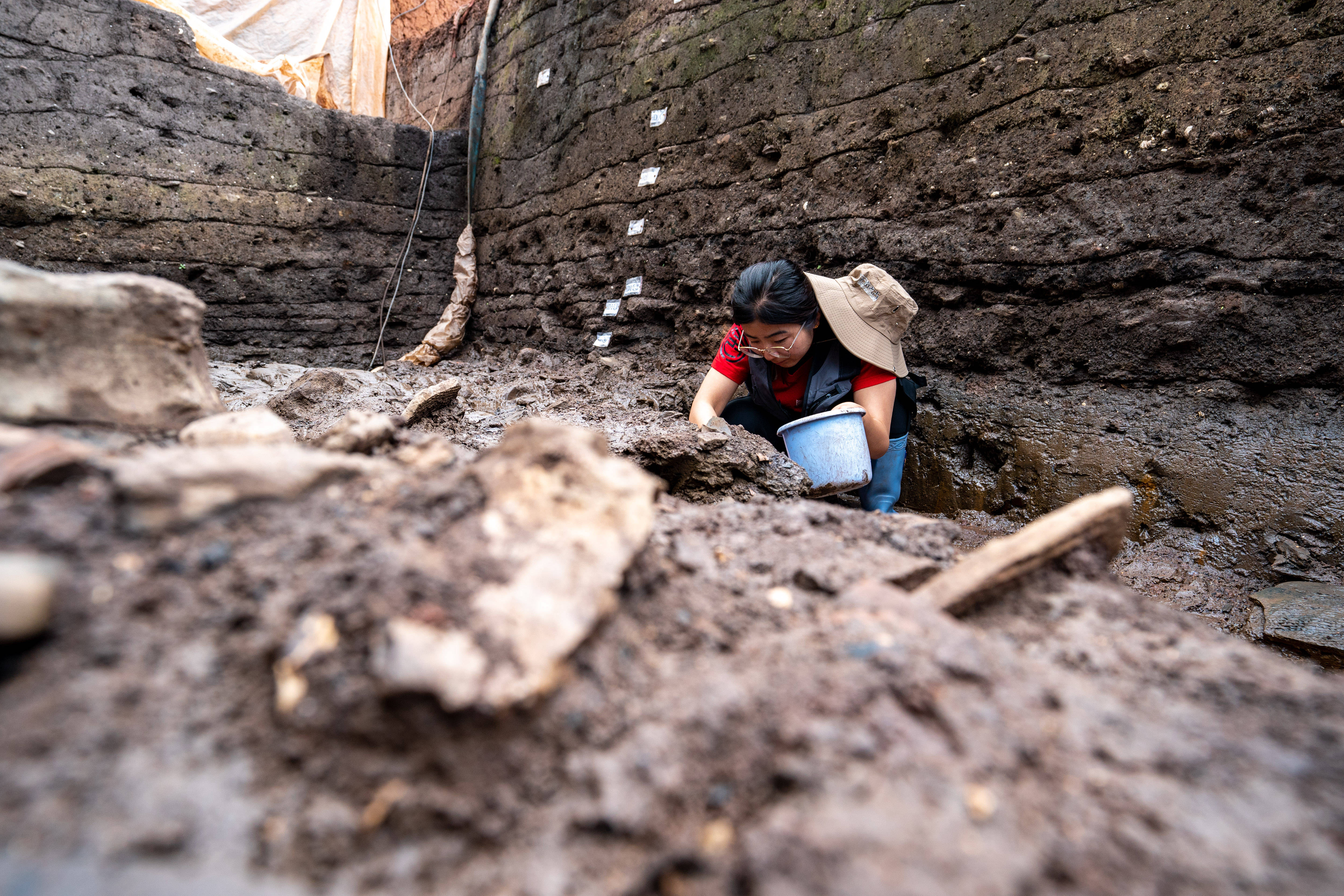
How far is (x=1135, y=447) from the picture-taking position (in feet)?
7.92

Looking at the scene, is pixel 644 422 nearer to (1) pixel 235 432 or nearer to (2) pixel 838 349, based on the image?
(2) pixel 838 349

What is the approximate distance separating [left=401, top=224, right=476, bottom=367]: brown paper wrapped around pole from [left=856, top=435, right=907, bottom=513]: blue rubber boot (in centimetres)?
344

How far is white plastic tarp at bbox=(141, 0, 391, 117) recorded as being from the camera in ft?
17.5

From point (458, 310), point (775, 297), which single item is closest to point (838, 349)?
point (775, 297)

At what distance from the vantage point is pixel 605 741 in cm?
78

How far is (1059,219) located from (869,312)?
85cm

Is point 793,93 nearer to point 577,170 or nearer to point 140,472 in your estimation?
point 577,170

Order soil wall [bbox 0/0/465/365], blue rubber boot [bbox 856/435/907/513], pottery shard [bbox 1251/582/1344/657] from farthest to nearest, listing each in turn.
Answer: soil wall [bbox 0/0/465/365] → blue rubber boot [bbox 856/435/907/513] → pottery shard [bbox 1251/582/1344/657]

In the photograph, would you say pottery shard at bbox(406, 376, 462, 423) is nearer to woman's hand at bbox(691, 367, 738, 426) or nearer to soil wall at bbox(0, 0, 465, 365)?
woman's hand at bbox(691, 367, 738, 426)

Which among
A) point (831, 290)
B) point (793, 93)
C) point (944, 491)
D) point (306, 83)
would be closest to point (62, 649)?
point (831, 290)

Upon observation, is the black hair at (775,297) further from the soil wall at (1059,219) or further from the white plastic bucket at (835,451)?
the soil wall at (1059,219)

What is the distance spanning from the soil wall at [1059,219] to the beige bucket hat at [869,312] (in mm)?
479

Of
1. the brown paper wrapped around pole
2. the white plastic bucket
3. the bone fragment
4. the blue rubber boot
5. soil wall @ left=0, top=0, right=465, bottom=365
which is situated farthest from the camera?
the brown paper wrapped around pole

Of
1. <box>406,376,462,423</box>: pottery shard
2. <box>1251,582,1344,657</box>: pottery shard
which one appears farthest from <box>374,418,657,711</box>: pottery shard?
<box>406,376,462,423</box>: pottery shard
